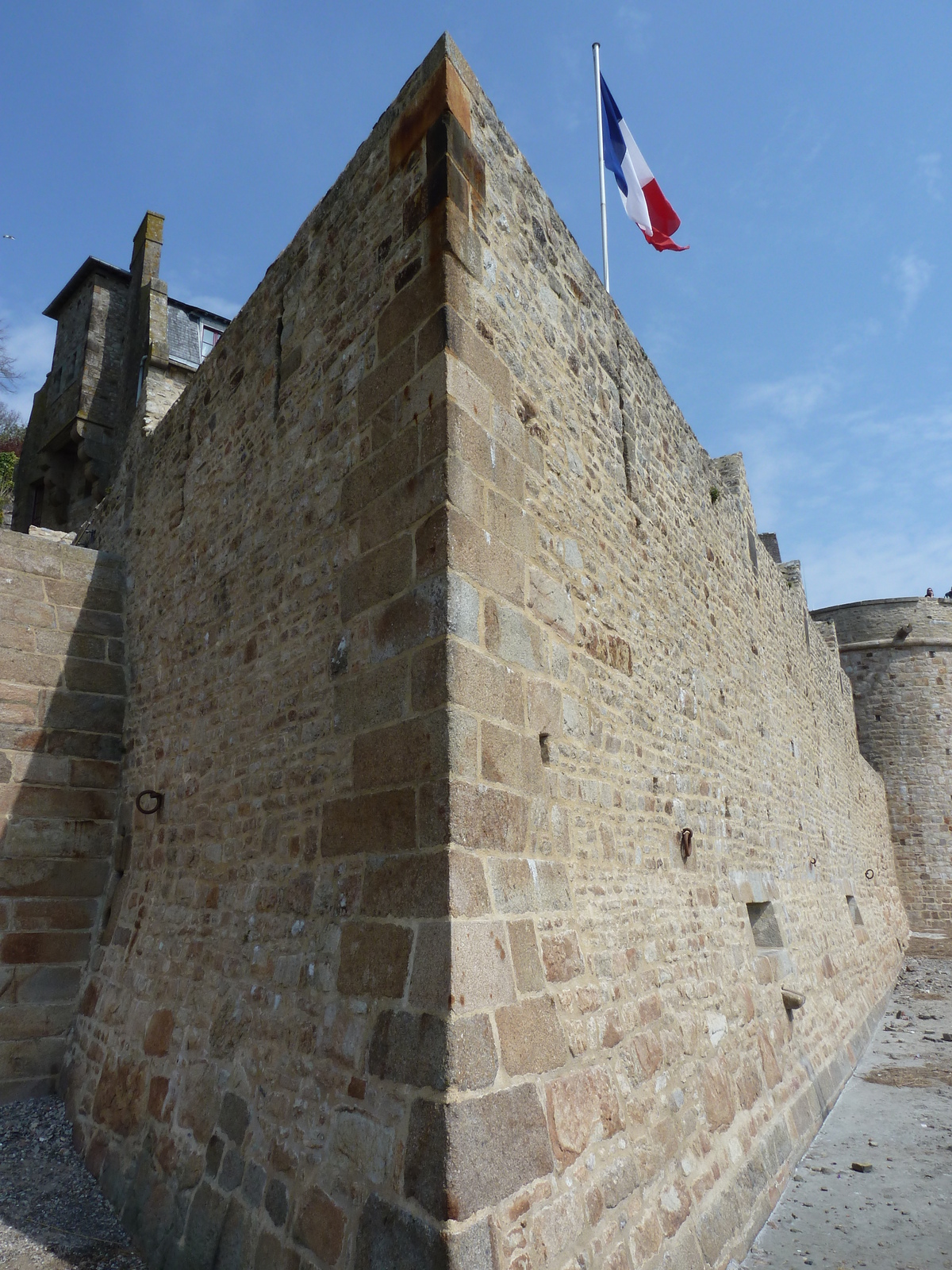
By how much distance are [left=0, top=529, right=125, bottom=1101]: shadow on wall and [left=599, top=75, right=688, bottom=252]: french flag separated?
568 centimetres

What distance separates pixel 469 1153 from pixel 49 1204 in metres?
2.63

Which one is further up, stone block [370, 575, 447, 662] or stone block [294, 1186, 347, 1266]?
stone block [370, 575, 447, 662]

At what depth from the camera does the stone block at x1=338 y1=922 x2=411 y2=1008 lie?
265 cm

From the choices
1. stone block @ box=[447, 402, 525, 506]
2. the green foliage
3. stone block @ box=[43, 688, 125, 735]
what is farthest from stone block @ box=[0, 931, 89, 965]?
the green foliage

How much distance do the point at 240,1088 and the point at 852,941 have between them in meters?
8.15

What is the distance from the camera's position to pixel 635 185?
24.1 feet

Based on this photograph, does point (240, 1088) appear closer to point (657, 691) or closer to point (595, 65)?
point (657, 691)

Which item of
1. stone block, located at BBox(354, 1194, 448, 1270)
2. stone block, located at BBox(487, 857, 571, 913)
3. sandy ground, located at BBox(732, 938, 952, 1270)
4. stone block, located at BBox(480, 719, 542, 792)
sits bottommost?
sandy ground, located at BBox(732, 938, 952, 1270)

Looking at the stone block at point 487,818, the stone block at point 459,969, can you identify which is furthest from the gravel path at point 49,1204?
the stone block at point 487,818

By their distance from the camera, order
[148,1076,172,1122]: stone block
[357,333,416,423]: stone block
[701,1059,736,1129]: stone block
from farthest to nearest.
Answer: [701,1059,736,1129]: stone block, [148,1076,172,1122]: stone block, [357,333,416,423]: stone block

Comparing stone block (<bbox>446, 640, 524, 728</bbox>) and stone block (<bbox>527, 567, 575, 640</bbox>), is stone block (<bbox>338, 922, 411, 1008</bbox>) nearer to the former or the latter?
stone block (<bbox>446, 640, 524, 728</bbox>)

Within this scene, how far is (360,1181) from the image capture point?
98.0 inches

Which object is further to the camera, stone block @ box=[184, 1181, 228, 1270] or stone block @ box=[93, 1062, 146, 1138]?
stone block @ box=[93, 1062, 146, 1138]

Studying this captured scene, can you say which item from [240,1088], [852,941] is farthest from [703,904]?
[852,941]
